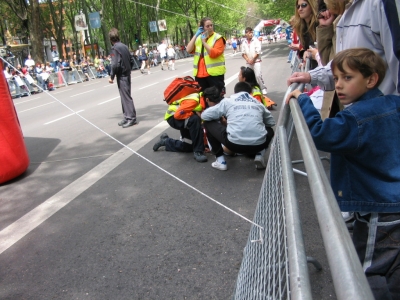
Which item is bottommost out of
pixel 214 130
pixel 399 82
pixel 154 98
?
pixel 154 98

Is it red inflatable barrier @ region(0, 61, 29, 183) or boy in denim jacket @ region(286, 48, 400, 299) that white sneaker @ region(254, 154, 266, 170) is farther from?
red inflatable barrier @ region(0, 61, 29, 183)

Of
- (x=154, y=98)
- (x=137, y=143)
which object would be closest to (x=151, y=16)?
(x=154, y=98)

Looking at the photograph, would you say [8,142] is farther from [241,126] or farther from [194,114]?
[241,126]

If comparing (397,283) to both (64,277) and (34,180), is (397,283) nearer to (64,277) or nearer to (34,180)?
(64,277)

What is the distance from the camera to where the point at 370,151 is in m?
1.68

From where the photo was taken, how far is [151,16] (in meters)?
51.4

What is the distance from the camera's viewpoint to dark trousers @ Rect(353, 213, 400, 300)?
170cm

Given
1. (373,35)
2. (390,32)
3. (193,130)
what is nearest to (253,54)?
(193,130)

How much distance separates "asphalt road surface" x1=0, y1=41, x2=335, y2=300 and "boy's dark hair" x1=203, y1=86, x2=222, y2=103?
80 centimetres

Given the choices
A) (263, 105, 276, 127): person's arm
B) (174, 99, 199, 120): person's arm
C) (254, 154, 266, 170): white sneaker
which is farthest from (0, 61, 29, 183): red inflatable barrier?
(263, 105, 276, 127): person's arm

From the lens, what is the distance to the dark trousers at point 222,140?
4.33m

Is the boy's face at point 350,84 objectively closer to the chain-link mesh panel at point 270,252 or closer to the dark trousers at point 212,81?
the chain-link mesh panel at point 270,252

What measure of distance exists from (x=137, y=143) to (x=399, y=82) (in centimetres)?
A: 474

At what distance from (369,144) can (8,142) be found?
15.0ft
